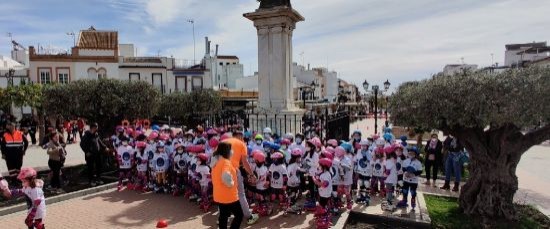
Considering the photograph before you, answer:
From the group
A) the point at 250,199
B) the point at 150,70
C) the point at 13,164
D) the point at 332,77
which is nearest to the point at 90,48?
the point at 150,70

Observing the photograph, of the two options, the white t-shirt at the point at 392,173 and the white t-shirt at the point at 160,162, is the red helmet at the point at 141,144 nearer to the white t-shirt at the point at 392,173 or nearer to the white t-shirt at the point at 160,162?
the white t-shirt at the point at 160,162

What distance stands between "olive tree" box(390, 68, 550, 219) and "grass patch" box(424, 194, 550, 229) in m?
0.22

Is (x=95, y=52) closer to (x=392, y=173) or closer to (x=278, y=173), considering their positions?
(x=278, y=173)

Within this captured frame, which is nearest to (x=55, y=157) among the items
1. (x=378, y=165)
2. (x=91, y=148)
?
(x=91, y=148)

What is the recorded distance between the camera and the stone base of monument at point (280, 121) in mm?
13914

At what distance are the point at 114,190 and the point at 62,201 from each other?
1.36m

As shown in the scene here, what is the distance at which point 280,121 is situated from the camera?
13.8 m

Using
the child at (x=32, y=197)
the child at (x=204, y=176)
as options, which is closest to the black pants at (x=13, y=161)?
the child at (x=32, y=197)

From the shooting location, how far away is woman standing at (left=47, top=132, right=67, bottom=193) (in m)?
10.4

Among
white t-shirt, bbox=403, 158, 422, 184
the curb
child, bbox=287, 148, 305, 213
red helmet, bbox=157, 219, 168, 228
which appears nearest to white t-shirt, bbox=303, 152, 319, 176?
child, bbox=287, 148, 305, 213

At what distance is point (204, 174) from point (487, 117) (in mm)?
5716

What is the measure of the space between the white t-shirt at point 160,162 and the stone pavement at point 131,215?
26.8 inches

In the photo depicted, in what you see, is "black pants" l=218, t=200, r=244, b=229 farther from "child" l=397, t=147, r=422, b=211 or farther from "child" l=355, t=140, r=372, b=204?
"child" l=397, t=147, r=422, b=211

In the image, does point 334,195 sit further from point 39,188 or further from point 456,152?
point 39,188
